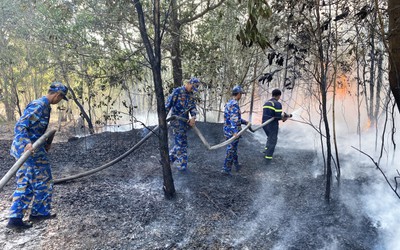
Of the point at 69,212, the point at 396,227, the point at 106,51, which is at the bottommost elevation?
the point at 396,227

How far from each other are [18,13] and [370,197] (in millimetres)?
14126

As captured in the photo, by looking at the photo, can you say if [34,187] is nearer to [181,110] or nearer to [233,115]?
[181,110]

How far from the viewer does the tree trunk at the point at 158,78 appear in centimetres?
450

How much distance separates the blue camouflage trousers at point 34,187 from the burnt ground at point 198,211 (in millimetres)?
260

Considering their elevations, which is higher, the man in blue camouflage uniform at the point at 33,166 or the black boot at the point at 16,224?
the man in blue camouflage uniform at the point at 33,166

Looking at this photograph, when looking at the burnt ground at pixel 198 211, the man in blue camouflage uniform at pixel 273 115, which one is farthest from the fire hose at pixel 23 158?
the man in blue camouflage uniform at pixel 273 115

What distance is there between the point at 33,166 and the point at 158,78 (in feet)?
6.85

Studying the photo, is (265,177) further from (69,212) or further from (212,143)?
(69,212)

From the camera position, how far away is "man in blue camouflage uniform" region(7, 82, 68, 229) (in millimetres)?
3912

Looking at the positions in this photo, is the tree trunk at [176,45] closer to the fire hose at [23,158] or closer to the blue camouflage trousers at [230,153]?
the blue camouflage trousers at [230,153]

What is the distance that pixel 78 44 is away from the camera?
8922 mm

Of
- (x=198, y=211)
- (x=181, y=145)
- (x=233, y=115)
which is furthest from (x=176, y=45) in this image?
(x=198, y=211)

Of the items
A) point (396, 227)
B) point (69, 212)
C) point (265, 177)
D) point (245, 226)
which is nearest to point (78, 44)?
point (69, 212)

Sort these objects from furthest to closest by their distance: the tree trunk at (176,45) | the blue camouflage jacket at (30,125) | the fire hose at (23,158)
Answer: the tree trunk at (176,45)
the blue camouflage jacket at (30,125)
the fire hose at (23,158)
